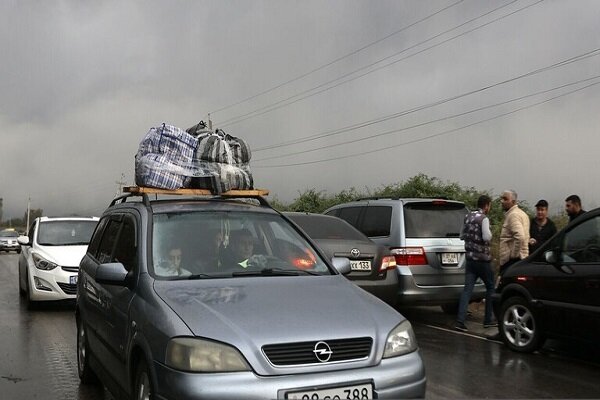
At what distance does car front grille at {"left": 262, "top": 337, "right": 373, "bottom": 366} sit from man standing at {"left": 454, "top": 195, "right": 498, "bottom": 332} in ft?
18.2

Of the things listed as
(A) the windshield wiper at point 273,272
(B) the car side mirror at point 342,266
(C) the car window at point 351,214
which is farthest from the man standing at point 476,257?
(A) the windshield wiper at point 273,272

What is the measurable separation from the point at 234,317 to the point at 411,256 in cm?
589

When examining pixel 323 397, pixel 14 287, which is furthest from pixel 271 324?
pixel 14 287

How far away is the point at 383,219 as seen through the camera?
31.9 feet

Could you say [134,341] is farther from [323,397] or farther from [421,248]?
[421,248]

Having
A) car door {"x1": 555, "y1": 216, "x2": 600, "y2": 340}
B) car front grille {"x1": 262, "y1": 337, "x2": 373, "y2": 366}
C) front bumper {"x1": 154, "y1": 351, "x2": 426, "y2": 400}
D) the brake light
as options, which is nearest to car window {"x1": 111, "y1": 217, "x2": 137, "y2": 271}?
front bumper {"x1": 154, "y1": 351, "x2": 426, "y2": 400}

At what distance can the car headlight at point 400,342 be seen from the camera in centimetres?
358

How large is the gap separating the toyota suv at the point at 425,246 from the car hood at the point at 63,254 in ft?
16.8

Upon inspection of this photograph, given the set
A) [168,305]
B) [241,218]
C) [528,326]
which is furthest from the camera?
[528,326]

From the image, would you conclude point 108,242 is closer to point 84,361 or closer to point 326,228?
point 84,361

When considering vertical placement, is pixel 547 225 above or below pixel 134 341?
above

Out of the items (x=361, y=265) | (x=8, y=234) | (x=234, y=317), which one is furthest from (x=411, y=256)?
(x=8, y=234)

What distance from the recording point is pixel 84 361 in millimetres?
5781

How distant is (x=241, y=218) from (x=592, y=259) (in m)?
3.87
